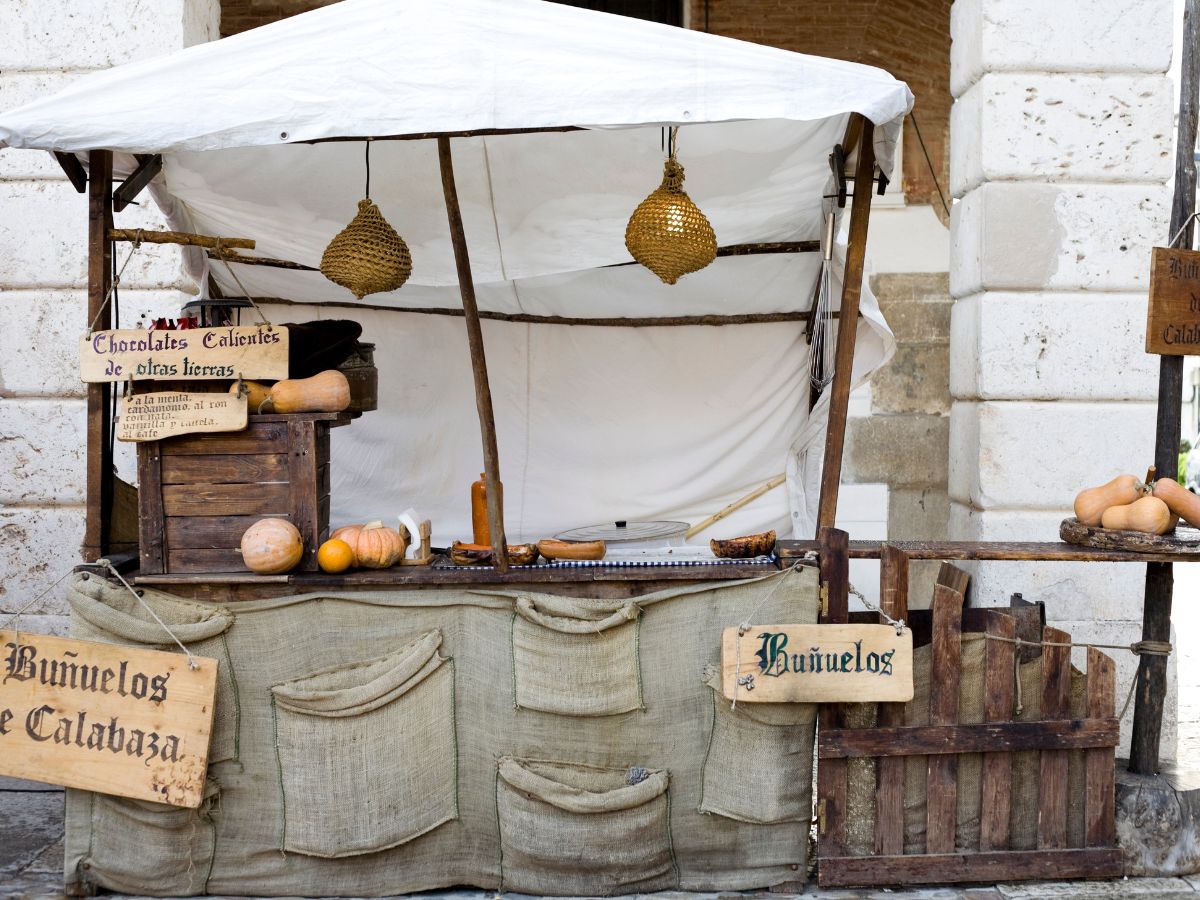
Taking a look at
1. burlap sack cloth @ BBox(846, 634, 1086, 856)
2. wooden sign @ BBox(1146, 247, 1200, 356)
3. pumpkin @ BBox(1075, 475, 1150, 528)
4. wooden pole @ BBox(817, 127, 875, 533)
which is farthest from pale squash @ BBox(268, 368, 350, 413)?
wooden sign @ BBox(1146, 247, 1200, 356)

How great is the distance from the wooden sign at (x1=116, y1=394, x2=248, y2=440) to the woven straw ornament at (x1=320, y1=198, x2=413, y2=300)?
0.67 m

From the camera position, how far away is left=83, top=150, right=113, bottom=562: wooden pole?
11.5 feet

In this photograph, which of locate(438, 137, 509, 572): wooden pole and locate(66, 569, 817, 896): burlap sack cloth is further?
locate(438, 137, 509, 572): wooden pole

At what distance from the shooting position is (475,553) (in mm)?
3518

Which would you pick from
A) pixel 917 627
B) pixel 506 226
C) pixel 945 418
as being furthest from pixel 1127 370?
pixel 506 226

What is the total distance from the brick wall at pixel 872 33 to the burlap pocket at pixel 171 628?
5.85 metres

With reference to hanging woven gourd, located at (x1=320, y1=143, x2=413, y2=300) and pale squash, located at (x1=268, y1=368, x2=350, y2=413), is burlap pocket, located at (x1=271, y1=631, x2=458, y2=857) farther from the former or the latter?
hanging woven gourd, located at (x1=320, y1=143, x2=413, y2=300)

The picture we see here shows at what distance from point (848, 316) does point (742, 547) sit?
0.88 m

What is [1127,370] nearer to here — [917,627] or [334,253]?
[917,627]

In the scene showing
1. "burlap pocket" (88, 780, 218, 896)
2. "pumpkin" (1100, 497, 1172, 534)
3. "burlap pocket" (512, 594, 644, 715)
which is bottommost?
"burlap pocket" (88, 780, 218, 896)

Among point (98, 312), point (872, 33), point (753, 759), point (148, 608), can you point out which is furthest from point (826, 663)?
point (872, 33)

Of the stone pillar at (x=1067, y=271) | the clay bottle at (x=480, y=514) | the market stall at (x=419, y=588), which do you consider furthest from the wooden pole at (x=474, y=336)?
the stone pillar at (x=1067, y=271)

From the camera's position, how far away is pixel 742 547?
140 inches

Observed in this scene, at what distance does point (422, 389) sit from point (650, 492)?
4.32ft
